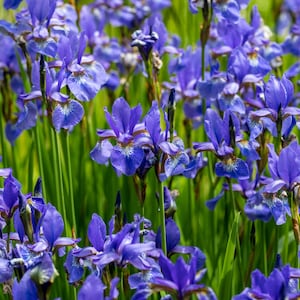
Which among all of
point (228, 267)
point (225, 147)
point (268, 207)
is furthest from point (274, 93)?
point (228, 267)

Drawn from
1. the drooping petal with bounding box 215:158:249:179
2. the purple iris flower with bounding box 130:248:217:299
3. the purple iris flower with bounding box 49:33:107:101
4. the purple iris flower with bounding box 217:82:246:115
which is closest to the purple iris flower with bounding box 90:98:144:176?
the purple iris flower with bounding box 49:33:107:101

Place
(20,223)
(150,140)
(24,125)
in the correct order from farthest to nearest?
(24,125) → (150,140) → (20,223)

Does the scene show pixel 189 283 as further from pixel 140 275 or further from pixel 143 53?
pixel 143 53

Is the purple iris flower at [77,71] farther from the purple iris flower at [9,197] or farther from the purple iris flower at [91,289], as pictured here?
the purple iris flower at [91,289]

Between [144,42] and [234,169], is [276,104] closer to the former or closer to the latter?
[234,169]

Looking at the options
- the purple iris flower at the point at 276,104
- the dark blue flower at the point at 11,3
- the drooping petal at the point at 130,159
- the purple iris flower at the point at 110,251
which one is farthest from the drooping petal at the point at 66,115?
the dark blue flower at the point at 11,3

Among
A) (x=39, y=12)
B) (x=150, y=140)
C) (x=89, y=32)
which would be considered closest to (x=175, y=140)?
(x=150, y=140)
